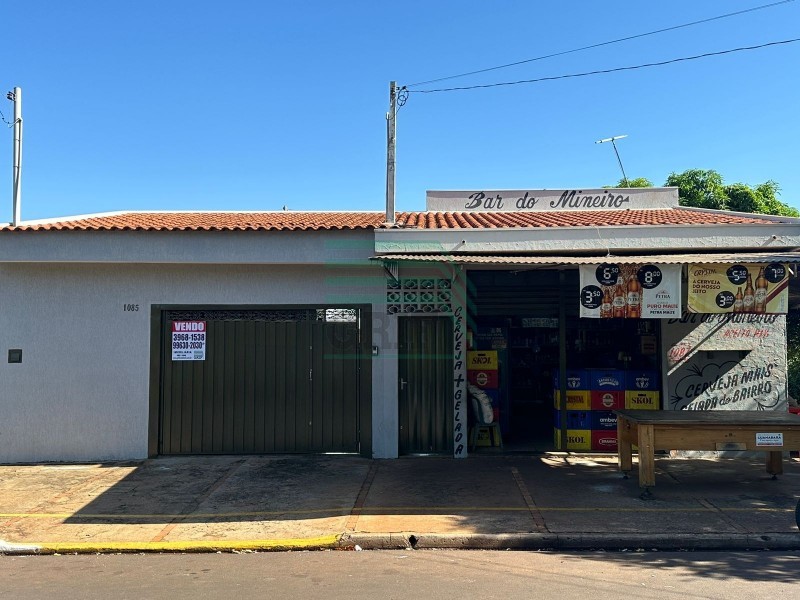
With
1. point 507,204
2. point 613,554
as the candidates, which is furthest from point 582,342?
point 613,554

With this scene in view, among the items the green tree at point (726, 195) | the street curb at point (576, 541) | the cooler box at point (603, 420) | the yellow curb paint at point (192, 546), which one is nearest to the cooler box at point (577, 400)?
the cooler box at point (603, 420)

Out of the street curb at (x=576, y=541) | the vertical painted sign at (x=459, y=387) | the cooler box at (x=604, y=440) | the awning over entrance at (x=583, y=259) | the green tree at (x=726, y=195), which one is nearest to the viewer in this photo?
the street curb at (x=576, y=541)

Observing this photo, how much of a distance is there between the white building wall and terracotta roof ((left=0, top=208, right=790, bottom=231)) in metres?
0.69

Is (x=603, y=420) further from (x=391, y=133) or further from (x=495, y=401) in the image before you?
(x=391, y=133)

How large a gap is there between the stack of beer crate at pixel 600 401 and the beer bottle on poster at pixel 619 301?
2.24 meters

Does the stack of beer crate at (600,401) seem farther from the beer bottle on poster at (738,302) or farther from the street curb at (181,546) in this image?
the street curb at (181,546)

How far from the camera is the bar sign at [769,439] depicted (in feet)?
24.0

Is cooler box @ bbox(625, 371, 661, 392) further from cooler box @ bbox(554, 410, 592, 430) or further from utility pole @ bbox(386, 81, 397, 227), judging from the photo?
utility pole @ bbox(386, 81, 397, 227)

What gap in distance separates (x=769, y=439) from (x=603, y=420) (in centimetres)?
292

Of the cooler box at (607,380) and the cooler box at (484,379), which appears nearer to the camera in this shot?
the cooler box at (607,380)

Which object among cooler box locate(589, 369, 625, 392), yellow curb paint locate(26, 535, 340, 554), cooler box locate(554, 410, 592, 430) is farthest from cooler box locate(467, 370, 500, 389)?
yellow curb paint locate(26, 535, 340, 554)

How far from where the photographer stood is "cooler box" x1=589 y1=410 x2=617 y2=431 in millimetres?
9977

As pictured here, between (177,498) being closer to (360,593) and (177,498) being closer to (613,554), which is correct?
(360,593)

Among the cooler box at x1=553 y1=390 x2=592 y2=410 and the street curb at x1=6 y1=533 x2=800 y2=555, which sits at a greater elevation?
the cooler box at x1=553 y1=390 x2=592 y2=410
